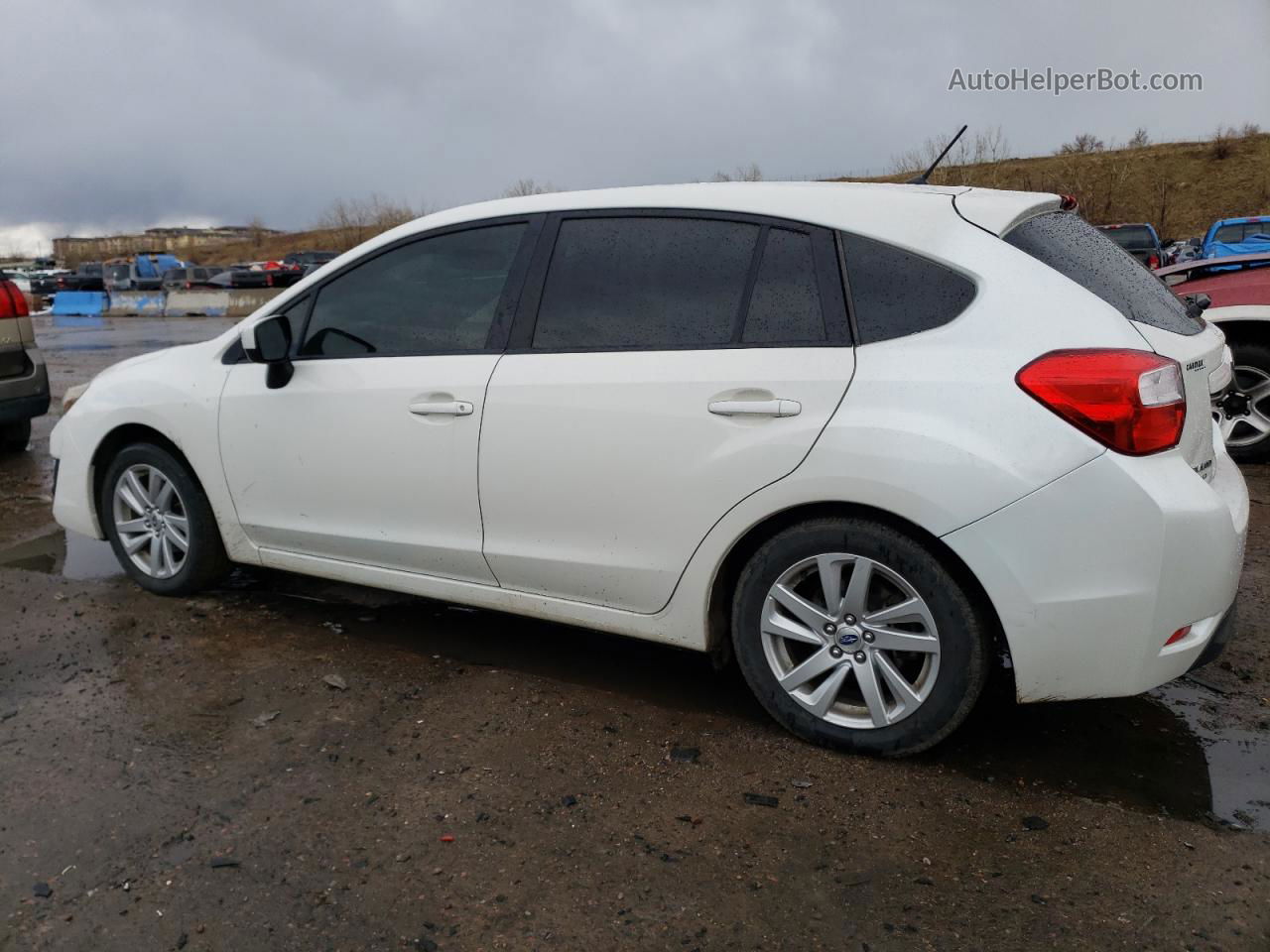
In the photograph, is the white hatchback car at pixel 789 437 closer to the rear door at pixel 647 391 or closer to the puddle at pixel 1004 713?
the rear door at pixel 647 391

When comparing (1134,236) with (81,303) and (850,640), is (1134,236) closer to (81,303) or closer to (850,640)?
(850,640)

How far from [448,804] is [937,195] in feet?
7.74

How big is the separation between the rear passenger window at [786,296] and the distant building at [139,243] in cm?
8829

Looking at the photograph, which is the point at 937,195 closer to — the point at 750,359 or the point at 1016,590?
the point at 750,359

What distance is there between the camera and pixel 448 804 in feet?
9.91

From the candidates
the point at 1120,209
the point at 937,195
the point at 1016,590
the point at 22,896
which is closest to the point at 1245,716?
the point at 1016,590

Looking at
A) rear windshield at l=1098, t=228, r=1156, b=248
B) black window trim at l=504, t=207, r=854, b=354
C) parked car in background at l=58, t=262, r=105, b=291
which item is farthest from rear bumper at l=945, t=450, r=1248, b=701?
parked car in background at l=58, t=262, r=105, b=291

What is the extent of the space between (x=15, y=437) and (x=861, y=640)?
7.87 metres

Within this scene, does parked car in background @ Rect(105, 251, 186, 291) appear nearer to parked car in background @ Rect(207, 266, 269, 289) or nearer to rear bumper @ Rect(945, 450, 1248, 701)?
parked car in background @ Rect(207, 266, 269, 289)

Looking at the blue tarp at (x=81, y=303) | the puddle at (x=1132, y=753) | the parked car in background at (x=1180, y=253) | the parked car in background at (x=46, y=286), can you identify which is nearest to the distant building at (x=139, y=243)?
the parked car in background at (x=46, y=286)

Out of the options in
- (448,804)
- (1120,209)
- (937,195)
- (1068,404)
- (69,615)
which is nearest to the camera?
(1068,404)

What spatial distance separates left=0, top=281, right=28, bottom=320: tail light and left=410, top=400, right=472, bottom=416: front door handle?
5512 millimetres

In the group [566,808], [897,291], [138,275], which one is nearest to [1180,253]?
[897,291]

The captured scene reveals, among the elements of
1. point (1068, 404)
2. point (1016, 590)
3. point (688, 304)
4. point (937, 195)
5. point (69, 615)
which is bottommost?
point (69, 615)
